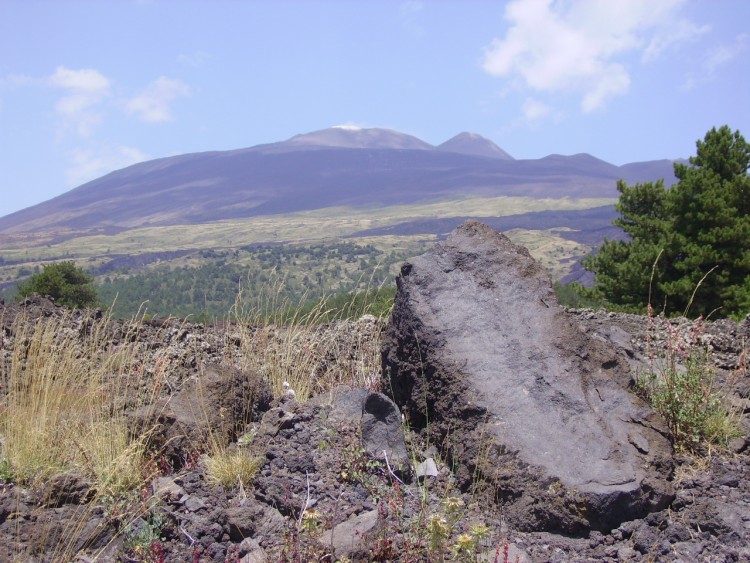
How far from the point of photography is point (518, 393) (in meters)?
4.68

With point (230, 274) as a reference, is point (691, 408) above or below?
above

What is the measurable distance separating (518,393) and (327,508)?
4.68 feet

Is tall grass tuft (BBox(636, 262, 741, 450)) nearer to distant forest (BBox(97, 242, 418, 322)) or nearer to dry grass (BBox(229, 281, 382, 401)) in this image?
dry grass (BBox(229, 281, 382, 401))

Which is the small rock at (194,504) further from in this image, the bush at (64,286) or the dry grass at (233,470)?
the bush at (64,286)

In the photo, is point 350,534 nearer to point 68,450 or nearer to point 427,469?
point 427,469

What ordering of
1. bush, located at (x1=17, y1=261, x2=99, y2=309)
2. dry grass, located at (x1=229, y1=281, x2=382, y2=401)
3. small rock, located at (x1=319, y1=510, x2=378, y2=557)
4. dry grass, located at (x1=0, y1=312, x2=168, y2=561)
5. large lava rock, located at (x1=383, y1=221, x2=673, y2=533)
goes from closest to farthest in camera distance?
1. small rock, located at (x1=319, y1=510, x2=378, y2=557)
2. dry grass, located at (x1=0, y1=312, x2=168, y2=561)
3. large lava rock, located at (x1=383, y1=221, x2=673, y2=533)
4. dry grass, located at (x1=229, y1=281, x2=382, y2=401)
5. bush, located at (x1=17, y1=261, x2=99, y2=309)

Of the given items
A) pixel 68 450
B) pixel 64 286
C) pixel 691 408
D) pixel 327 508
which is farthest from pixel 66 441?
pixel 64 286

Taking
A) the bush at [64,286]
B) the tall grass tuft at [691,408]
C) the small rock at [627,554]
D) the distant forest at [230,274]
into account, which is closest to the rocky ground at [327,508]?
the small rock at [627,554]

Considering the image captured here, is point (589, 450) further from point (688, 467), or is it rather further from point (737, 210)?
point (737, 210)

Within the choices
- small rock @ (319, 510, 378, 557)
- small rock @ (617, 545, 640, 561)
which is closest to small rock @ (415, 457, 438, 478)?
small rock @ (319, 510, 378, 557)

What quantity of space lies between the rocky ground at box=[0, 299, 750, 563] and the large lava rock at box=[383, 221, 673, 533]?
0.15m

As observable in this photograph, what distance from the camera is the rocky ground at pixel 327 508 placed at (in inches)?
145

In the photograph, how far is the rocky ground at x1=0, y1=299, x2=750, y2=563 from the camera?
3688mm

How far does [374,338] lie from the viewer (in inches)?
294
